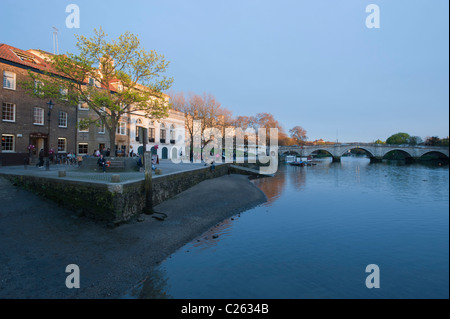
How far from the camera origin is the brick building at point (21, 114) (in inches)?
907

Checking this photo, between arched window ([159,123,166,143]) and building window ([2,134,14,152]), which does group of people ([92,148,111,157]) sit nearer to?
building window ([2,134,14,152])

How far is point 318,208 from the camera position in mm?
20266

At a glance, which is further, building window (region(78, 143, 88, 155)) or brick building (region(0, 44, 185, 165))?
building window (region(78, 143, 88, 155))

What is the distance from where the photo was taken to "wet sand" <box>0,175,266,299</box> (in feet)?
26.3

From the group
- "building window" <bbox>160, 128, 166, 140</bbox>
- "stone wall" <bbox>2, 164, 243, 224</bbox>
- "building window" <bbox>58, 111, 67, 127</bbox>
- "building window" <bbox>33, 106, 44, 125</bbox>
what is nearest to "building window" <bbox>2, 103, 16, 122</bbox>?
"building window" <bbox>33, 106, 44, 125</bbox>

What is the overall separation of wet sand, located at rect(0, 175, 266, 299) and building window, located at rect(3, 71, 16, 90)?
12630 mm

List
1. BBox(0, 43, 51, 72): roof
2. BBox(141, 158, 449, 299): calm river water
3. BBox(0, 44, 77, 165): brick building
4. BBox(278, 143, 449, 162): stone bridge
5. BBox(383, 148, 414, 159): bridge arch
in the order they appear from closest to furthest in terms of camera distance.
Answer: BBox(141, 158, 449, 299): calm river water < BBox(0, 44, 77, 165): brick building < BBox(0, 43, 51, 72): roof < BBox(278, 143, 449, 162): stone bridge < BBox(383, 148, 414, 159): bridge arch

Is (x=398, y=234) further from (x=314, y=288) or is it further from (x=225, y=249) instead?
(x=225, y=249)

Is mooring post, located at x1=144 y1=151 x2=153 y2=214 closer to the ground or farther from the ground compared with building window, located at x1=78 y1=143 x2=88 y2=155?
closer to the ground

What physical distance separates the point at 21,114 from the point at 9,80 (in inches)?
125

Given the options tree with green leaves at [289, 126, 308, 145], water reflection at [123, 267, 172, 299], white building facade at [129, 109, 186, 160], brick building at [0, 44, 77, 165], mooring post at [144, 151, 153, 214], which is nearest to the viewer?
water reflection at [123, 267, 172, 299]

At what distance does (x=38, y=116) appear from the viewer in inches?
1022
